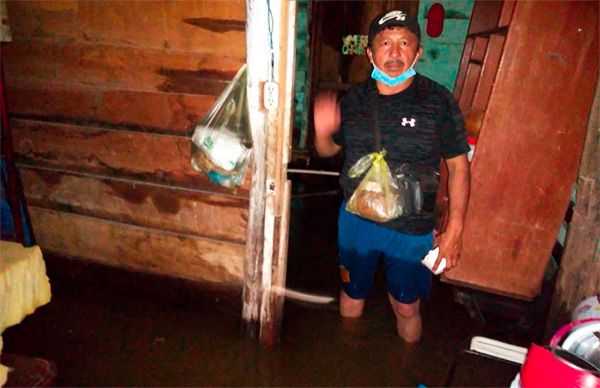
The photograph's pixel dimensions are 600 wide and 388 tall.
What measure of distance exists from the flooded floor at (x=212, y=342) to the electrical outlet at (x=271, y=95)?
1.38m

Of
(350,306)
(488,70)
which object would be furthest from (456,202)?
(488,70)

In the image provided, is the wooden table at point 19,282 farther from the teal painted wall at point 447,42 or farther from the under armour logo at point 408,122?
the teal painted wall at point 447,42

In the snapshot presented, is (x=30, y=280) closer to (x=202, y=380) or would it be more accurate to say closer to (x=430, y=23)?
(x=202, y=380)

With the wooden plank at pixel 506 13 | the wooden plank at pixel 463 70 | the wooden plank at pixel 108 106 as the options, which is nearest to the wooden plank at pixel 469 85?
the wooden plank at pixel 463 70

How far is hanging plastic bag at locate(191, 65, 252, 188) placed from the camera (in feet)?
7.17

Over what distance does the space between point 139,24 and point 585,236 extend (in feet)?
8.78

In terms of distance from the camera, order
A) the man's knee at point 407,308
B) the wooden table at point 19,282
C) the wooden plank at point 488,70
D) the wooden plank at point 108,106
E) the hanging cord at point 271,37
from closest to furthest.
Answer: the wooden table at point 19,282 → the hanging cord at point 271,37 → the wooden plank at point 108,106 → the man's knee at point 407,308 → the wooden plank at point 488,70

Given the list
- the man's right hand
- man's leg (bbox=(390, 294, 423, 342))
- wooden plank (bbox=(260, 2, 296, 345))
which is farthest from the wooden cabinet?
wooden plank (bbox=(260, 2, 296, 345))

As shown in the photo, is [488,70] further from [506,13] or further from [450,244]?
[450,244]

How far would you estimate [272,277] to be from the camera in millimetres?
2535

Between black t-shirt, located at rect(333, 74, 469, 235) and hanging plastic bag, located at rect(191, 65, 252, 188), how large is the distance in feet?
1.79

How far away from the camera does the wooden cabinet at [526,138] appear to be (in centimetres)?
229

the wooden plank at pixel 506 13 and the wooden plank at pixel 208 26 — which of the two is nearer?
the wooden plank at pixel 208 26

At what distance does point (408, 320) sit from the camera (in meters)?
2.65
